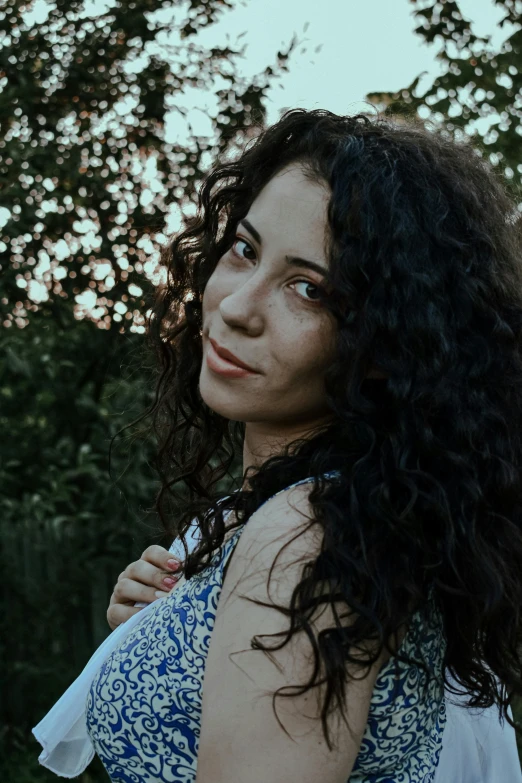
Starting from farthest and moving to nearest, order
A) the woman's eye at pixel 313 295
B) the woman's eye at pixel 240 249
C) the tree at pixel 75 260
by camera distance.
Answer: the tree at pixel 75 260 → the woman's eye at pixel 240 249 → the woman's eye at pixel 313 295

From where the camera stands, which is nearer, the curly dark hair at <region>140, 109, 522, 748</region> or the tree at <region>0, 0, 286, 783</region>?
the curly dark hair at <region>140, 109, 522, 748</region>

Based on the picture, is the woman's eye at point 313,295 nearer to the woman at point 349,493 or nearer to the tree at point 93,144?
the woman at point 349,493

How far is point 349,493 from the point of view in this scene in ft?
4.81

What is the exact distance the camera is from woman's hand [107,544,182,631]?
6.78ft

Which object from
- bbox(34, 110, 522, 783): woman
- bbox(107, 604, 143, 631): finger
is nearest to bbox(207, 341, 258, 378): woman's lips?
bbox(34, 110, 522, 783): woman

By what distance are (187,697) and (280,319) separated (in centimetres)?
62

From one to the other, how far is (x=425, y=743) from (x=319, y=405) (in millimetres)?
601

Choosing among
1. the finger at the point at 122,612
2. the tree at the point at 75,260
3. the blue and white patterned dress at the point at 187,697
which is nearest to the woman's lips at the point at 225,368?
the blue and white patterned dress at the point at 187,697

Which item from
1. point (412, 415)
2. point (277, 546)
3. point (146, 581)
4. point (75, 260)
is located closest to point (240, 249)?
point (412, 415)

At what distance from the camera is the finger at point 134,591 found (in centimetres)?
207

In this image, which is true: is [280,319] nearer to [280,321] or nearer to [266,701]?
[280,321]

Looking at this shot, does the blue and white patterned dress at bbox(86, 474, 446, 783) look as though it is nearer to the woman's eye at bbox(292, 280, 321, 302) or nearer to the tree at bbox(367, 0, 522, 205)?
the woman's eye at bbox(292, 280, 321, 302)

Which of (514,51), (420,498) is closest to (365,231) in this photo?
(420,498)

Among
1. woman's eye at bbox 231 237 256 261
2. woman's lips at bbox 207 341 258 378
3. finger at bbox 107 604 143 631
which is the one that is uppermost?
woman's eye at bbox 231 237 256 261
